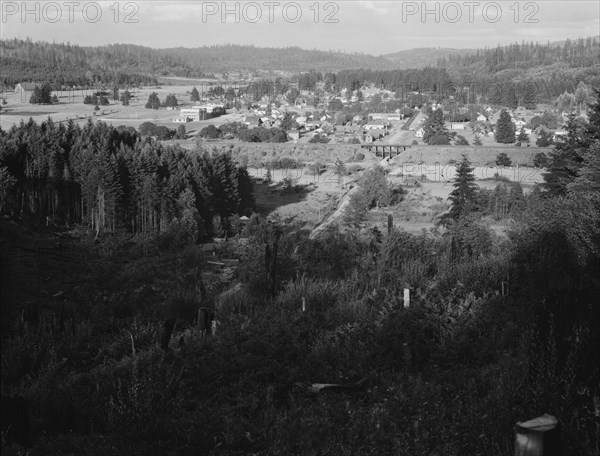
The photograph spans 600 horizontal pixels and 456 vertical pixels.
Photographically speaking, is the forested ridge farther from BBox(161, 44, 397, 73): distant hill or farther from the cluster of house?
the cluster of house

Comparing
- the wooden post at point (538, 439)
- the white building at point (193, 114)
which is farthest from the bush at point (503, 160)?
the wooden post at point (538, 439)

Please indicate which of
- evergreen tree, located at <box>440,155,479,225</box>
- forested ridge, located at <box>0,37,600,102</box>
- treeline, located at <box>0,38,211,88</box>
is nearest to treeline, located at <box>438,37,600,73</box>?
forested ridge, located at <box>0,37,600,102</box>

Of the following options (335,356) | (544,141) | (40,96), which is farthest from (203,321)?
(40,96)

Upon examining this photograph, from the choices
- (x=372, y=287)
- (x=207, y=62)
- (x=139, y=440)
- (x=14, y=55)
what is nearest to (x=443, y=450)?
(x=139, y=440)

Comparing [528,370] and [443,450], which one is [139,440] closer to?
[443,450]

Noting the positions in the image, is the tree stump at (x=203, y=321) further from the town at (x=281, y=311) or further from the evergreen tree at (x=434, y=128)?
the evergreen tree at (x=434, y=128)
